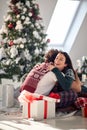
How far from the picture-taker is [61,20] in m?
6.75

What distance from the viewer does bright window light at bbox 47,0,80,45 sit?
21.0ft

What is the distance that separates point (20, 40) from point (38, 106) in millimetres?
1830

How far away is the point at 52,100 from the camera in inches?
124

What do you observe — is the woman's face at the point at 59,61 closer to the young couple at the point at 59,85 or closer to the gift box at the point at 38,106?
the young couple at the point at 59,85

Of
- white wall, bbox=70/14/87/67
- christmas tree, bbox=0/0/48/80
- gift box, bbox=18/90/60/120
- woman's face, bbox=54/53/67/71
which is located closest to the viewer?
gift box, bbox=18/90/60/120

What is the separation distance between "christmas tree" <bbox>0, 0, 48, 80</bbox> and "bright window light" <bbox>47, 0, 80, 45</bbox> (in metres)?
1.51

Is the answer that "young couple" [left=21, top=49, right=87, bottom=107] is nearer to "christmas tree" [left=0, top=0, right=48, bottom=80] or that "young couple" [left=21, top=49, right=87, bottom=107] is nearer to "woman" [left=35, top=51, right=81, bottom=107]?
"woman" [left=35, top=51, right=81, bottom=107]

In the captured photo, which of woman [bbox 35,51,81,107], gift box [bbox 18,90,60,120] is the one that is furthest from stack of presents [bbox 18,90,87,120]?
woman [bbox 35,51,81,107]

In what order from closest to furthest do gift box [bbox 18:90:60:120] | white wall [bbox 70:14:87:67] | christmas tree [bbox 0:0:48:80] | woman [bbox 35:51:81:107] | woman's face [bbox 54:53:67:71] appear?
gift box [bbox 18:90:60:120]
woman [bbox 35:51:81:107]
woman's face [bbox 54:53:67:71]
christmas tree [bbox 0:0:48:80]
white wall [bbox 70:14:87:67]

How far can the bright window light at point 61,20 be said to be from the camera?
6391 mm

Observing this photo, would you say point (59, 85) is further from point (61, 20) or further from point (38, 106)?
point (61, 20)

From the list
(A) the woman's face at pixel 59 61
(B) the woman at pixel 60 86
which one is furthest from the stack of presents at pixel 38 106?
(A) the woman's face at pixel 59 61

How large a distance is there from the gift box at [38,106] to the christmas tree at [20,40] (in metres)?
1.60

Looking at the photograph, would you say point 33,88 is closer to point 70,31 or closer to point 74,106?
point 74,106
